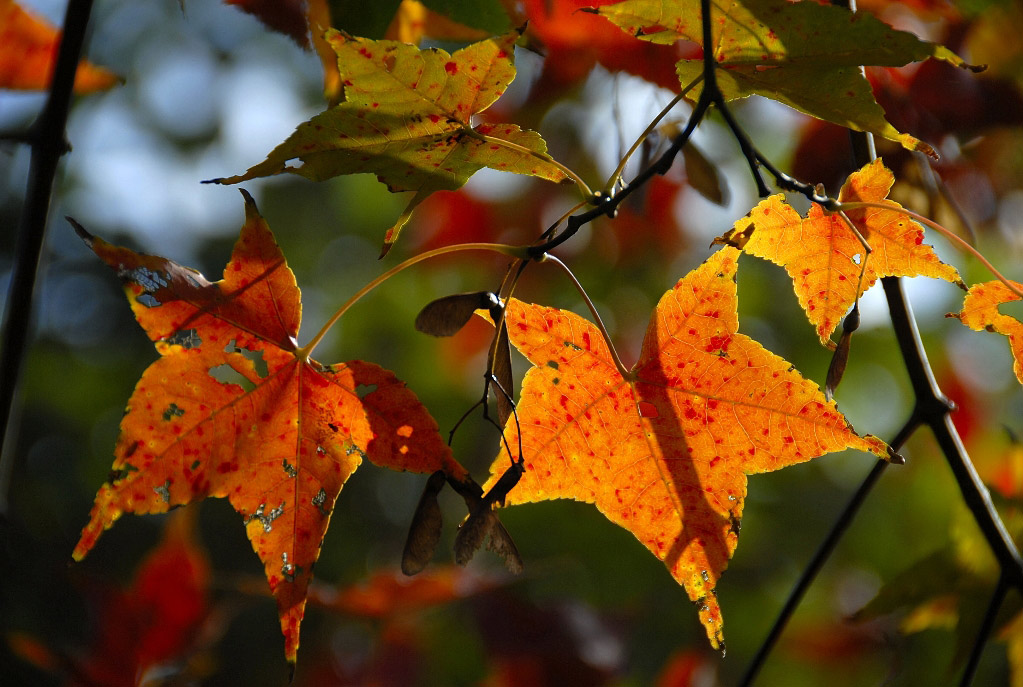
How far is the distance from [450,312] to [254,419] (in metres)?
0.17

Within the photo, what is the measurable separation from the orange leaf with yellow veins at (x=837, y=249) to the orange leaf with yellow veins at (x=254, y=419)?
0.26 metres

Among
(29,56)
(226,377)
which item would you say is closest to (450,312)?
(29,56)

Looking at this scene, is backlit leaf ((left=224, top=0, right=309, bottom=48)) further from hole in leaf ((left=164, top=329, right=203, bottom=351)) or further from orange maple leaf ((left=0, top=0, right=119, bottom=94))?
hole in leaf ((left=164, top=329, right=203, bottom=351))

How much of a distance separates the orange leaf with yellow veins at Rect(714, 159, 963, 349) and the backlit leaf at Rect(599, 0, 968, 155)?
6 cm

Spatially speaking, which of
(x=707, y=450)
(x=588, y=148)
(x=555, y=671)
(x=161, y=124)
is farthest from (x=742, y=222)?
(x=161, y=124)

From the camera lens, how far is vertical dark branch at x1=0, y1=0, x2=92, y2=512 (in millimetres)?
527

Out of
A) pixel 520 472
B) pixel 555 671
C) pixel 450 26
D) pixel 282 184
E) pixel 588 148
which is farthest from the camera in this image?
pixel 282 184

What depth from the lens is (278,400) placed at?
538mm

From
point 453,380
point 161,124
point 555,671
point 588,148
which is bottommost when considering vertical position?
point 161,124

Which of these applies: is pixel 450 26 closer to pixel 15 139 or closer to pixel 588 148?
pixel 15 139

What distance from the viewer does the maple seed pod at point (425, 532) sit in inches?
19.0

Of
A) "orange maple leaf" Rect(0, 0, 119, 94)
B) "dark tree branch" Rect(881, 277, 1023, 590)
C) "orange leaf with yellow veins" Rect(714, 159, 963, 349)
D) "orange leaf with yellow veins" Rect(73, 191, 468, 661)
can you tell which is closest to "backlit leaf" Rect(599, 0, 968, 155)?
"orange leaf with yellow veins" Rect(714, 159, 963, 349)

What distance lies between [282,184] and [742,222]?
3.86 m

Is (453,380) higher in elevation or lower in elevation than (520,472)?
lower
